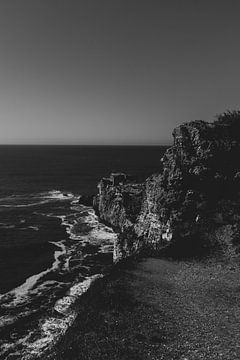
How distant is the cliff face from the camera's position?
51094 mm

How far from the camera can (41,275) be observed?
55.2m

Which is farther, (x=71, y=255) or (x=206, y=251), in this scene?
(x=71, y=255)

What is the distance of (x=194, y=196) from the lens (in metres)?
56.4

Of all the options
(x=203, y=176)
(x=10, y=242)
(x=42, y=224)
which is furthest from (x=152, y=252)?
(x=42, y=224)

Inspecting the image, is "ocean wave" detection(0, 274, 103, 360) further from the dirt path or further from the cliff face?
the cliff face

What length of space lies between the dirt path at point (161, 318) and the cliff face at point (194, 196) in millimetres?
8947

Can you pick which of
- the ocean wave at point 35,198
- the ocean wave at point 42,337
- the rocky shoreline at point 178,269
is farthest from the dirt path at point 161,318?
the ocean wave at point 35,198

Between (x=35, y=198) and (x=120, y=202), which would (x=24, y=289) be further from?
(x=35, y=198)

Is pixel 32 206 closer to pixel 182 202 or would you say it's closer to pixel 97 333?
pixel 182 202

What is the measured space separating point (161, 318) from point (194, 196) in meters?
27.6

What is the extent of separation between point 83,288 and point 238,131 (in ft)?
113

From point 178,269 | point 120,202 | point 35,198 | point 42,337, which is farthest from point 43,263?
point 35,198

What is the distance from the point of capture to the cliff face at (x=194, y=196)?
51.1 m

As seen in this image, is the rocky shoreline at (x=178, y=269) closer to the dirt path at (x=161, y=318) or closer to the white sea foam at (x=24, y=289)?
the dirt path at (x=161, y=318)
